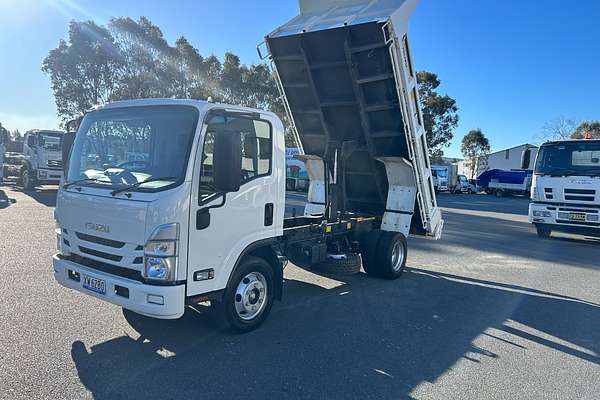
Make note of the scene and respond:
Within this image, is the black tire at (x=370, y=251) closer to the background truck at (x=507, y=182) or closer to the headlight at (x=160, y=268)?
the headlight at (x=160, y=268)

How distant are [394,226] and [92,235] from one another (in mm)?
5056

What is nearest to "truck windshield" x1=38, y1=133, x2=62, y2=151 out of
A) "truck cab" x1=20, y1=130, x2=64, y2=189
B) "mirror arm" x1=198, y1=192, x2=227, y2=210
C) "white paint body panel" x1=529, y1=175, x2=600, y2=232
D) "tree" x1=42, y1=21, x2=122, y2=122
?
"truck cab" x1=20, y1=130, x2=64, y2=189

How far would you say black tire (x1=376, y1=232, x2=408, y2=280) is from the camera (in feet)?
23.1

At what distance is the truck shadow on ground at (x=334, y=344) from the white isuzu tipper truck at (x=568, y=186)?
600cm

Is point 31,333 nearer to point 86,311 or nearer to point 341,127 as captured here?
point 86,311

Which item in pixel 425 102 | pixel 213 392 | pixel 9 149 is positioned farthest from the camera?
pixel 425 102

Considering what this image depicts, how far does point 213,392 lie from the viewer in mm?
3408

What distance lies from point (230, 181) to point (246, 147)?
729 millimetres

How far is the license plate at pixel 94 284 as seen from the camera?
3.98m

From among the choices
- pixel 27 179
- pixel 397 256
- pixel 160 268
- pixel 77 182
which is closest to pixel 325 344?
pixel 160 268

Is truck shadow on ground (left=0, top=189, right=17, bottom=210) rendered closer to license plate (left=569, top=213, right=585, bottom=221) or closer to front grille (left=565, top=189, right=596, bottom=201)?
front grille (left=565, top=189, right=596, bottom=201)

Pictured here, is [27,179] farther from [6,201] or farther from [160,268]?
[160,268]

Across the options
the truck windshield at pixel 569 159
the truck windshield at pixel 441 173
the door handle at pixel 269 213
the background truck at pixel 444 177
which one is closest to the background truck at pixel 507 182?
the background truck at pixel 444 177

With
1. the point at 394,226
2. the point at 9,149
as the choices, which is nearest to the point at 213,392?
the point at 394,226
